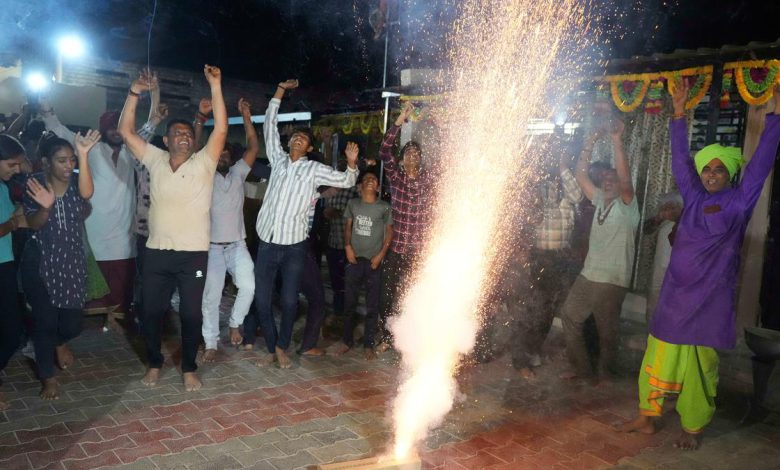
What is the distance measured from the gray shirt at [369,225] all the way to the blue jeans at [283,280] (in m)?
0.78

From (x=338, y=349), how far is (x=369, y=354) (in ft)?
1.19

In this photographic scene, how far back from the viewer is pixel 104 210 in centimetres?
672

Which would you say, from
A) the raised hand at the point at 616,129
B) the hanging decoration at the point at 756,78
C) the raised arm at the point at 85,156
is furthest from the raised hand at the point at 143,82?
the hanging decoration at the point at 756,78

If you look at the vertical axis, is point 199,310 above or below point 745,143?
below

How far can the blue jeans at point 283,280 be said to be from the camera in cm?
611

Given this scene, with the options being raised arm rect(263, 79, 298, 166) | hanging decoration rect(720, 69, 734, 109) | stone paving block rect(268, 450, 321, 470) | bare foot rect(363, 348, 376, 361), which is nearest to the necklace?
hanging decoration rect(720, 69, 734, 109)

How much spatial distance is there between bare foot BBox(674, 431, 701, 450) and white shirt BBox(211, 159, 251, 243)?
447cm

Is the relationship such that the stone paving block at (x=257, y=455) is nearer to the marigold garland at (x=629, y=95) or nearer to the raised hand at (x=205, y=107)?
the raised hand at (x=205, y=107)

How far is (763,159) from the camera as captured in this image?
4.39m

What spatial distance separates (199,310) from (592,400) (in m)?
3.69

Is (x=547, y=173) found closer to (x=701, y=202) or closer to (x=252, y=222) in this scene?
(x=701, y=202)

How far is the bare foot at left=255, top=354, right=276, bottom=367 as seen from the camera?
6.19 meters

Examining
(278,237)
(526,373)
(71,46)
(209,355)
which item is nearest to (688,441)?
(526,373)

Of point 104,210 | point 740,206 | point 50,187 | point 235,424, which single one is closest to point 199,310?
point 235,424
